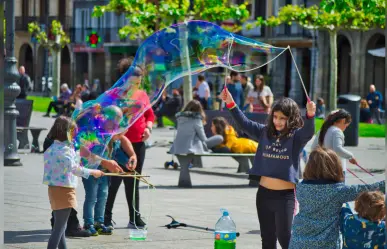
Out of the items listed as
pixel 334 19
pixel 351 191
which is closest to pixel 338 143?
pixel 351 191

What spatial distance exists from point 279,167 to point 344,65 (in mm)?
40033

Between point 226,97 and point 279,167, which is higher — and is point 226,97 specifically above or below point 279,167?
above

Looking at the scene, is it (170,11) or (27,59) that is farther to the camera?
(27,59)

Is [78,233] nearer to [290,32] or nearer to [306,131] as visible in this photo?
[306,131]

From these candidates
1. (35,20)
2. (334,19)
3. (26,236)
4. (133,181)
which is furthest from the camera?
(35,20)

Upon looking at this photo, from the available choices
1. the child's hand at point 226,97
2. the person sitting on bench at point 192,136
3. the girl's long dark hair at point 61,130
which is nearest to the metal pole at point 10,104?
the person sitting on bench at point 192,136

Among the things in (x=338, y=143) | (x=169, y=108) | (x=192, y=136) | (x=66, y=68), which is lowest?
(x=66, y=68)

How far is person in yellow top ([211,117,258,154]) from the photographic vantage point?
15516 millimetres

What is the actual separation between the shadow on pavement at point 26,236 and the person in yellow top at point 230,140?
640 centimetres

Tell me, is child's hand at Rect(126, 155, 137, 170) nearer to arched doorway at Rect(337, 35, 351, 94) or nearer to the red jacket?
the red jacket

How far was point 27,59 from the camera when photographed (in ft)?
240

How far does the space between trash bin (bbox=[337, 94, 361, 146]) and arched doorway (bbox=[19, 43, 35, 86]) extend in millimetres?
50410

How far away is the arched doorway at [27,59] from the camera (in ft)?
236

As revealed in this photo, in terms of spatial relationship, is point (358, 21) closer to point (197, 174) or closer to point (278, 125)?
point (197, 174)
